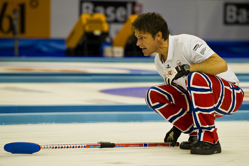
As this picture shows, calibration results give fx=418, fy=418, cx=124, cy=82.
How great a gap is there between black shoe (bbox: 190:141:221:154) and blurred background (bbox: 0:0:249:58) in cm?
826

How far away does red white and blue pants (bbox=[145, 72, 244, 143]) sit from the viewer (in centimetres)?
186

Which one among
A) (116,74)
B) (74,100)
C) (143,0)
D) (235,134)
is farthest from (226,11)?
(235,134)

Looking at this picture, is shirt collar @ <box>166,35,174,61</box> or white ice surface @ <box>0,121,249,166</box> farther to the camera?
shirt collar @ <box>166,35,174,61</box>

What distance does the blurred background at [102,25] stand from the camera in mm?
10357

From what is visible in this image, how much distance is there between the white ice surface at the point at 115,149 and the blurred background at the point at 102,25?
7530 mm

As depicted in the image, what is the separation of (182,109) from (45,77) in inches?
142

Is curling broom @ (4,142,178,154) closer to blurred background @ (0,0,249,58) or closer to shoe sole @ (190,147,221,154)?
shoe sole @ (190,147,221,154)

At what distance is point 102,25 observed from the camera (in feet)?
33.3

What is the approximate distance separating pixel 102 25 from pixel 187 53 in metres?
8.33

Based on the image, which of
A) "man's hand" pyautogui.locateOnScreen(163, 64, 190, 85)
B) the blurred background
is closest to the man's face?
"man's hand" pyautogui.locateOnScreen(163, 64, 190, 85)

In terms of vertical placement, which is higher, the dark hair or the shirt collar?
the dark hair

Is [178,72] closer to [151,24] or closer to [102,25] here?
[151,24]

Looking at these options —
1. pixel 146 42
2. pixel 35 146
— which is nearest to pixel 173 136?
pixel 146 42

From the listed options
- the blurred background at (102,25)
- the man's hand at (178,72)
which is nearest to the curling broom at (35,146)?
the man's hand at (178,72)
